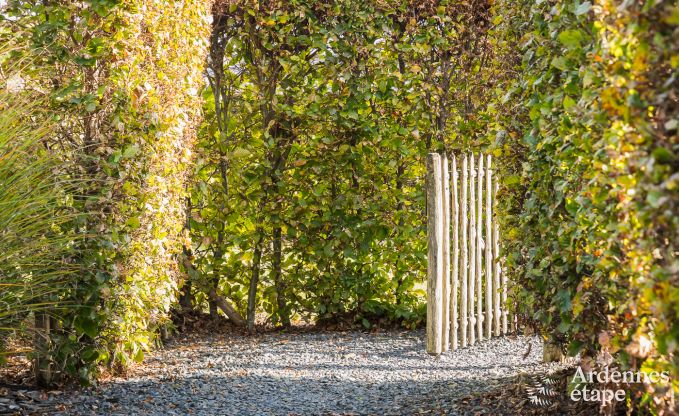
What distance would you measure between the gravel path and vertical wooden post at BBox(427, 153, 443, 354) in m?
0.29

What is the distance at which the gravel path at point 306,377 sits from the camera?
4.22 meters

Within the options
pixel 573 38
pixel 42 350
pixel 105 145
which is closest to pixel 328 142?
pixel 105 145

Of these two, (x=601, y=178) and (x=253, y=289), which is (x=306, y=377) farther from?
(x=601, y=178)

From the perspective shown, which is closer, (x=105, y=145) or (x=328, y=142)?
(x=105, y=145)

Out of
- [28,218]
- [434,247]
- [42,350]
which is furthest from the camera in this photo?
[434,247]

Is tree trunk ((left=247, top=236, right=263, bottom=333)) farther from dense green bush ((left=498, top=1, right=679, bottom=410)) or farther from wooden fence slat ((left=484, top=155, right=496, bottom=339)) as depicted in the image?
dense green bush ((left=498, top=1, right=679, bottom=410))

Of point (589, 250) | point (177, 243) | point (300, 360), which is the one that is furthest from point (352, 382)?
point (589, 250)

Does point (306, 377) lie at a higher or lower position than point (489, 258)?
lower

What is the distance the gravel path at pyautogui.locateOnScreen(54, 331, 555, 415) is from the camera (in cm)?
422

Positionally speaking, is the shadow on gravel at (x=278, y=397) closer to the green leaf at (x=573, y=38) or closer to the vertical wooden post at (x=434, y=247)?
the vertical wooden post at (x=434, y=247)

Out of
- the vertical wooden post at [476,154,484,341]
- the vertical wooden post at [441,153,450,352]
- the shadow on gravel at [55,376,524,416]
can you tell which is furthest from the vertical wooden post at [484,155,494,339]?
the shadow on gravel at [55,376,524,416]

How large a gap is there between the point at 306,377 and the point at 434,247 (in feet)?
4.19

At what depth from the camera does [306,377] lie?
194 inches

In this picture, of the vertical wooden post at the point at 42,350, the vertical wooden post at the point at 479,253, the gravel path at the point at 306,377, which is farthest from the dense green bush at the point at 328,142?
the vertical wooden post at the point at 42,350
